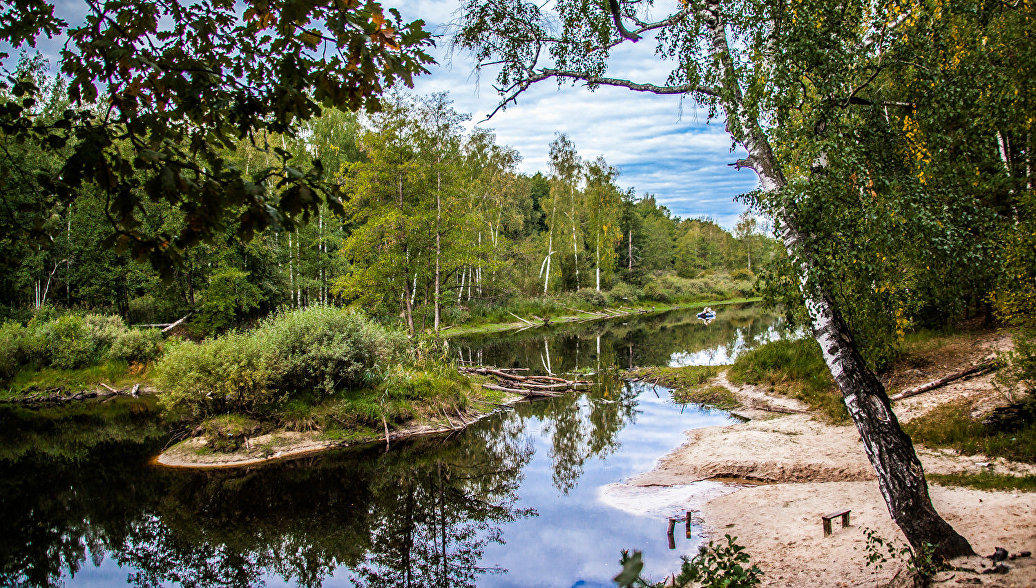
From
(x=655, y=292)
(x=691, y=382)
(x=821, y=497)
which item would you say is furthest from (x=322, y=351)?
(x=655, y=292)

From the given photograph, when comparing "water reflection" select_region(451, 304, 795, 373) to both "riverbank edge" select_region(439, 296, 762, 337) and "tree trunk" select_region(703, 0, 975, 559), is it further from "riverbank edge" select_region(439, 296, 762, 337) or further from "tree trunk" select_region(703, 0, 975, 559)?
"tree trunk" select_region(703, 0, 975, 559)

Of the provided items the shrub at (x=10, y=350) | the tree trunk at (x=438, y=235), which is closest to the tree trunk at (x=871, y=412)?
the tree trunk at (x=438, y=235)

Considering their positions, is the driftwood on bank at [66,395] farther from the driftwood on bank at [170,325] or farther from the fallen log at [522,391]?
the fallen log at [522,391]

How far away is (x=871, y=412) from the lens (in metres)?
5.57

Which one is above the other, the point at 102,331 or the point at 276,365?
the point at 102,331

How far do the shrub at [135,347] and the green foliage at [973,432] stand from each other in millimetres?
27096

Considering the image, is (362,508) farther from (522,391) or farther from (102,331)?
(102,331)


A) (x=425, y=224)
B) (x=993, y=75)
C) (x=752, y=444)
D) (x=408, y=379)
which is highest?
A: (x=425, y=224)

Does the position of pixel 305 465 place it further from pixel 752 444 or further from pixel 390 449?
pixel 752 444

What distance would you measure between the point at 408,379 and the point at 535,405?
464 cm

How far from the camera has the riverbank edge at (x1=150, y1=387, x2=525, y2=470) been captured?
12805 millimetres

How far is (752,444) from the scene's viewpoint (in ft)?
39.5

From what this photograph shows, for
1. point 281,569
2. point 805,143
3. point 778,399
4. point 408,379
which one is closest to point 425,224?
point 408,379

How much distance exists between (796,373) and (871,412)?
12189 mm
